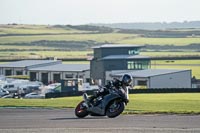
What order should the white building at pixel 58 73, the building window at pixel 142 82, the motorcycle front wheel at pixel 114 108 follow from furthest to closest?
the white building at pixel 58 73
the building window at pixel 142 82
the motorcycle front wheel at pixel 114 108

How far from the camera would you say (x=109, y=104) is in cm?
1905

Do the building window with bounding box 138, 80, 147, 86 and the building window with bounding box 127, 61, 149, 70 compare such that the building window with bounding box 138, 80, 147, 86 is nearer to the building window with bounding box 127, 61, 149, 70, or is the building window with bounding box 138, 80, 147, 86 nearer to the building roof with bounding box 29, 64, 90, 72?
the building window with bounding box 127, 61, 149, 70

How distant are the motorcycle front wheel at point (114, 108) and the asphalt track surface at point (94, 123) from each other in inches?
7.8

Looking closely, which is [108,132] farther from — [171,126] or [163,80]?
[163,80]

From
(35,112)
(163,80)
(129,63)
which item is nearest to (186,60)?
(129,63)

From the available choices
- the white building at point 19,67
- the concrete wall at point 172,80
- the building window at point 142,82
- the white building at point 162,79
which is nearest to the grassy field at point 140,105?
the white building at point 162,79

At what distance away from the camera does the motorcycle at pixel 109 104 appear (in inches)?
749

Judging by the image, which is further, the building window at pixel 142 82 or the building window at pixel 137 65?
the building window at pixel 137 65

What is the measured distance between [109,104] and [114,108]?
0.20 metres

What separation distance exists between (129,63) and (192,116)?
64429 mm

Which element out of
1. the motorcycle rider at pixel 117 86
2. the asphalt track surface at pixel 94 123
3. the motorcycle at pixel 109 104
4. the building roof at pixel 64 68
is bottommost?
the asphalt track surface at pixel 94 123

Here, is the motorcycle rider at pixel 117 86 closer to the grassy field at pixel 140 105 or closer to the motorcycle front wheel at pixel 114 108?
the motorcycle front wheel at pixel 114 108

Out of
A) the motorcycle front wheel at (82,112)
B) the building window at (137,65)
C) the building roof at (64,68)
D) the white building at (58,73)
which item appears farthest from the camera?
the building roof at (64,68)

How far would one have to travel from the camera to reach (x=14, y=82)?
7138cm
